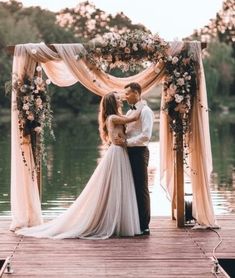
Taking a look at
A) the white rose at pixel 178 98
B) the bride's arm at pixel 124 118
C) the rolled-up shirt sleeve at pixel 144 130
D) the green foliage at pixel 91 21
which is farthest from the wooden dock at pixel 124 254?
the green foliage at pixel 91 21

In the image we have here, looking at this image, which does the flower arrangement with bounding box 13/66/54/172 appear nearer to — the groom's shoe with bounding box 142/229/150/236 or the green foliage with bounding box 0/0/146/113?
the groom's shoe with bounding box 142/229/150/236

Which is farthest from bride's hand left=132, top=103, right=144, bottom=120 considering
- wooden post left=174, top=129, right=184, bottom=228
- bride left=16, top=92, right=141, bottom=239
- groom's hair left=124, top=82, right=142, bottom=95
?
wooden post left=174, top=129, right=184, bottom=228

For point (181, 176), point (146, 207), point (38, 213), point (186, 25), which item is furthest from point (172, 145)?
point (186, 25)

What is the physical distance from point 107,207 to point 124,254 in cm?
112

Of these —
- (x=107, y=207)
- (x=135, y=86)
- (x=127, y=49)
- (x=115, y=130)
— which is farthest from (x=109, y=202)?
(x=127, y=49)

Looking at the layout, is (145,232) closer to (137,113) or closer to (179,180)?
(179,180)

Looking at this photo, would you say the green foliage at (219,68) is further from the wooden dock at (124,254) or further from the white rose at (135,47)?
the wooden dock at (124,254)

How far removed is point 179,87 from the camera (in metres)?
9.35

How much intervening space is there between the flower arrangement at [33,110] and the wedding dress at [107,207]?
0.87m

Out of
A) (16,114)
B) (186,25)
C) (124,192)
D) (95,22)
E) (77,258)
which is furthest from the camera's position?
(95,22)

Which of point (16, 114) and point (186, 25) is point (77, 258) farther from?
point (186, 25)

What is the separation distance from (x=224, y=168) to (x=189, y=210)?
10.9m

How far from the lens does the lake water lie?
13.6 m

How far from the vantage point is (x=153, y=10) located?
2292 inches
